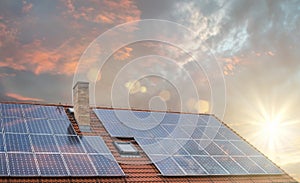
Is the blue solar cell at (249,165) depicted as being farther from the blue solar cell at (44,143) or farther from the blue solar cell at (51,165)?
the blue solar cell at (44,143)

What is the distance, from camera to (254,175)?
22.1m

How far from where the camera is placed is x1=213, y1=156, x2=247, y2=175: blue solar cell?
21.8 meters

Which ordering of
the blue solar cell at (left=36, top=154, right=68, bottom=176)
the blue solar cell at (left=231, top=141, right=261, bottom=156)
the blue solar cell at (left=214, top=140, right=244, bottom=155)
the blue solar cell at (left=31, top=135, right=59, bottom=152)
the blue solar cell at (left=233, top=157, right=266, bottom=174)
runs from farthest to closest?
the blue solar cell at (left=231, top=141, right=261, bottom=156)
the blue solar cell at (left=214, top=140, right=244, bottom=155)
the blue solar cell at (left=233, top=157, right=266, bottom=174)
the blue solar cell at (left=31, top=135, right=59, bottom=152)
the blue solar cell at (left=36, top=154, right=68, bottom=176)

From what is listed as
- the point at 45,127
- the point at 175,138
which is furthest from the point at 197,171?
the point at 45,127

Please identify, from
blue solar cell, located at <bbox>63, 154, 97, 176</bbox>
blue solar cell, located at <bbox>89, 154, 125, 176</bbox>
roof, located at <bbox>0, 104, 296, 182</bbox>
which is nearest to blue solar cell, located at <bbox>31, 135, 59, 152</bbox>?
blue solar cell, located at <bbox>63, 154, 97, 176</bbox>

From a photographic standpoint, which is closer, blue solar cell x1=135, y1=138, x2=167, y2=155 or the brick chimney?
blue solar cell x1=135, y1=138, x2=167, y2=155

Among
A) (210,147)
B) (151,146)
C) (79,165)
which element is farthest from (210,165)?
(79,165)

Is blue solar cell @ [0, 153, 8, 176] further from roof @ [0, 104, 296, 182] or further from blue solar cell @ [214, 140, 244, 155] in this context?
blue solar cell @ [214, 140, 244, 155]

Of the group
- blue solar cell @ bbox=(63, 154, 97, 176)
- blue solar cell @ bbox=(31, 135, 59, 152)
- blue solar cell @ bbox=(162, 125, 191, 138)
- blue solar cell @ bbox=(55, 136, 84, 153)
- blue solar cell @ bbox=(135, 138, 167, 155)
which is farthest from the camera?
blue solar cell @ bbox=(162, 125, 191, 138)

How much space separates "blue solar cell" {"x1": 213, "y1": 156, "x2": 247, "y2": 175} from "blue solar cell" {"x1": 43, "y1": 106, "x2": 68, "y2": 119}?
9.64 metres

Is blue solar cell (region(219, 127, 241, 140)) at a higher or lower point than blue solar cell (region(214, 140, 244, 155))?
higher

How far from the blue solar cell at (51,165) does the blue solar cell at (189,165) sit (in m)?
6.53

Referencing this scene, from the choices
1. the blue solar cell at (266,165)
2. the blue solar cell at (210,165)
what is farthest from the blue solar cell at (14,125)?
the blue solar cell at (266,165)

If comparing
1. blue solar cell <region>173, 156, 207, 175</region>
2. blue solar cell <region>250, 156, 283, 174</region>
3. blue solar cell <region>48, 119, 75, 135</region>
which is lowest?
blue solar cell <region>250, 156, 283, 174</region>
